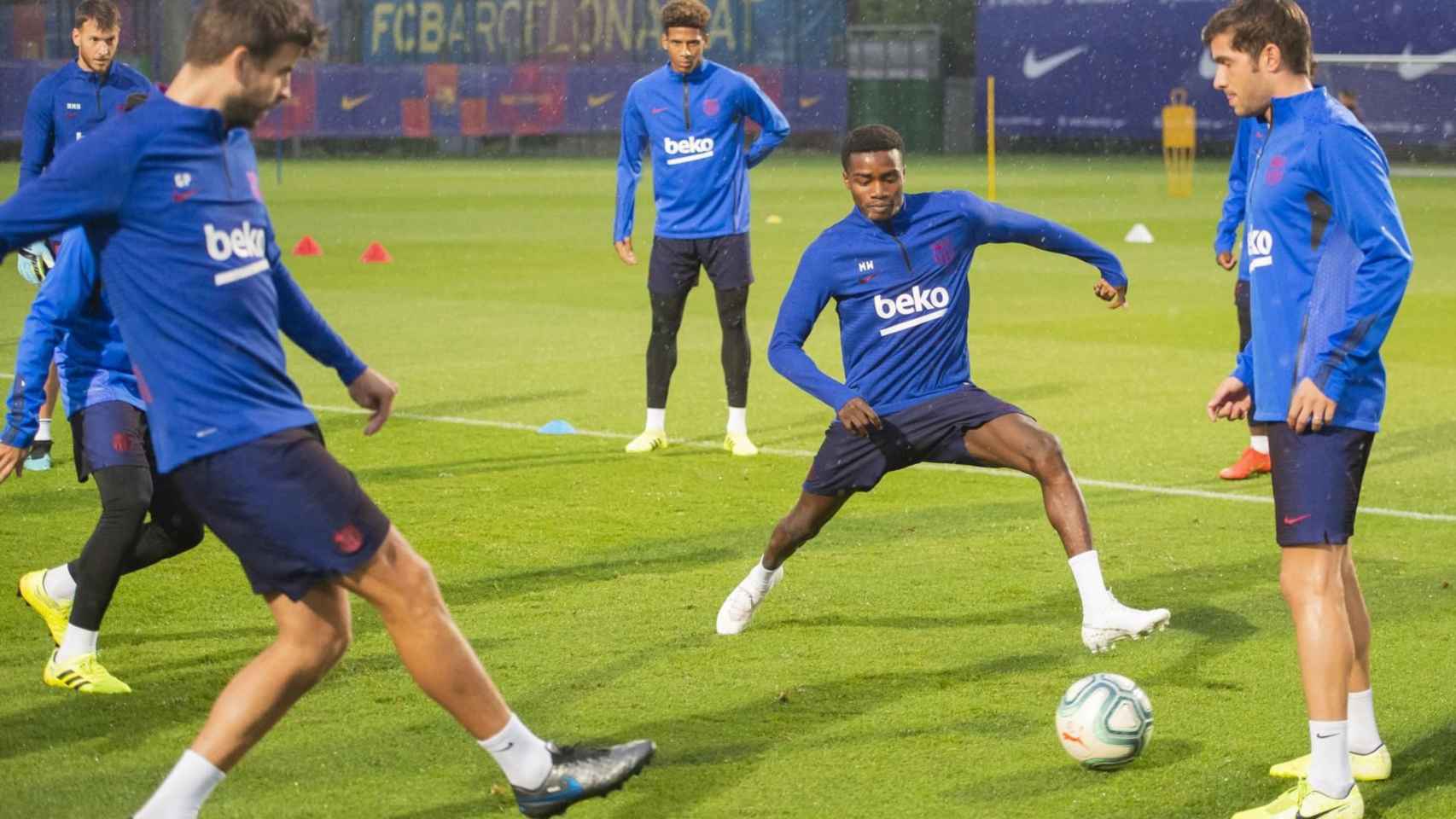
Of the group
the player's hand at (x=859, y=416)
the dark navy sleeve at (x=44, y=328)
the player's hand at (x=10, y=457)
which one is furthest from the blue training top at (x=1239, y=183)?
the player's hand at (x=10, y=457)

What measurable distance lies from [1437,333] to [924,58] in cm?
3933

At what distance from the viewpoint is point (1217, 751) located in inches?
213

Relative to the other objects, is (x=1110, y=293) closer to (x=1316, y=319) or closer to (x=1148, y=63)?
(x=1316, y=319)

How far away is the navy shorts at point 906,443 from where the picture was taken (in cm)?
650

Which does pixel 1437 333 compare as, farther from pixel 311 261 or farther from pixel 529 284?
pixel 311 261

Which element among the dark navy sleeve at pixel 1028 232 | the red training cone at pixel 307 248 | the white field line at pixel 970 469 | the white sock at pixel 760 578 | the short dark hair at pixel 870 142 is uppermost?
the short dark hair at pixel 870 142

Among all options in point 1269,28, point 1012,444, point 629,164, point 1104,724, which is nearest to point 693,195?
point 629,164

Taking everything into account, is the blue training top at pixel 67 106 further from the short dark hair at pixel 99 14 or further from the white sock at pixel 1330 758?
the white sock at pixel 1330 758

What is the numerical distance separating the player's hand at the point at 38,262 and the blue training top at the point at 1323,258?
145 inches

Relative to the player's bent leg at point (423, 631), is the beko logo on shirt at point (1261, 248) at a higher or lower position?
higher

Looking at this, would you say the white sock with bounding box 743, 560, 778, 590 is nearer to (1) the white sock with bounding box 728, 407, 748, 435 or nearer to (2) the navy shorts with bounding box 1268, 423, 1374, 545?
(2) the navy shorts with bounding box 1268, 423, 1374, 545

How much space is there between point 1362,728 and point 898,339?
2125 millimetres

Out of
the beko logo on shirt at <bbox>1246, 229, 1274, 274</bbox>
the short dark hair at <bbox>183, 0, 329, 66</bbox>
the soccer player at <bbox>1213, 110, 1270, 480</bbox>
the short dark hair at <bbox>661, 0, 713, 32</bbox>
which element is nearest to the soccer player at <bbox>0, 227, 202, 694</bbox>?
the short dark hair at <bbox>183, 0, 329, 66</bbox>

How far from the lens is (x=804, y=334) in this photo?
6.48m
